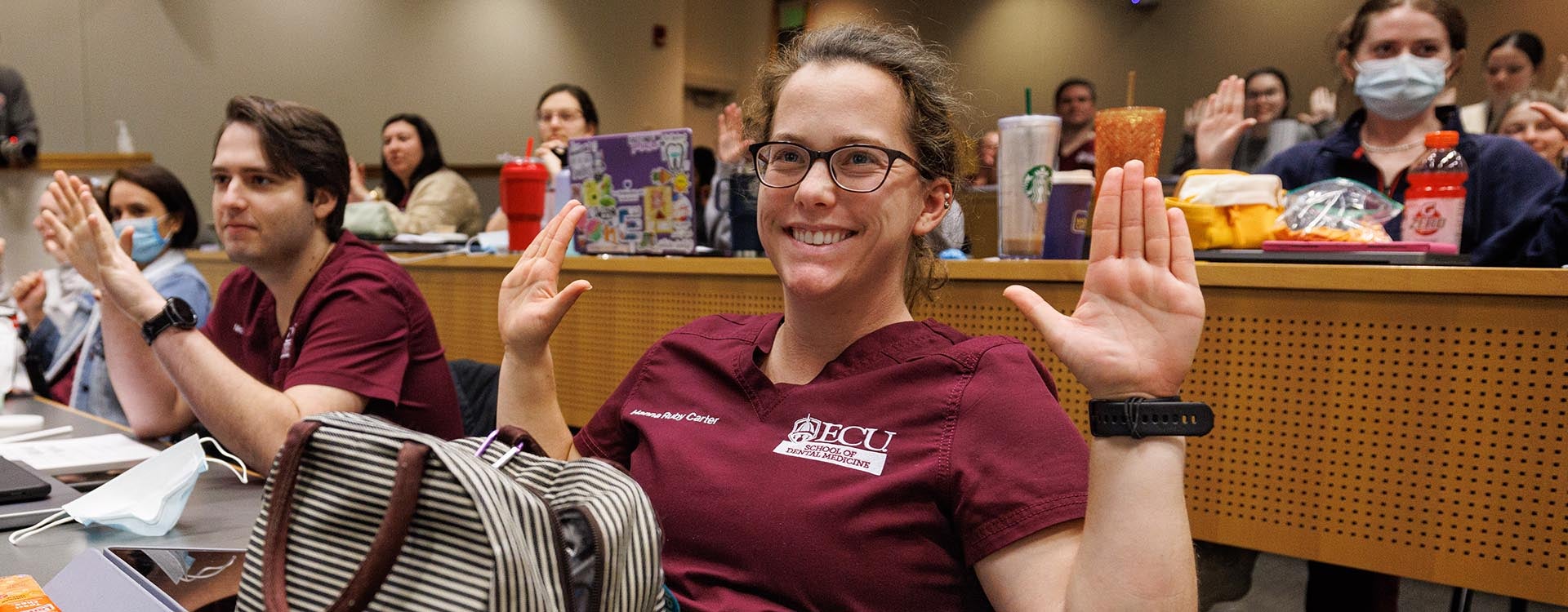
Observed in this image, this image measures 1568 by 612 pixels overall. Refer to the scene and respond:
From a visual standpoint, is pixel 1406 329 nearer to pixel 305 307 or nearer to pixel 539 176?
pixel 305 307

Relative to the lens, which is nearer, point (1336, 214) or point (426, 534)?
point (426, 534)

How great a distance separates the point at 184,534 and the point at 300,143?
91 centimetres

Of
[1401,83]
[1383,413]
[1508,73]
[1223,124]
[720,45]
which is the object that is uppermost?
[720,45]

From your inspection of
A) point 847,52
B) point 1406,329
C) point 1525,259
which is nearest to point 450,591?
point 847,52

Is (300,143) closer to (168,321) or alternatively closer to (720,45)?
(168,321)

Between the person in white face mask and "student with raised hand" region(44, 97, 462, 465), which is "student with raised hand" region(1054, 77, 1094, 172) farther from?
"student with raised hand" region(44, 97, 462, 465)

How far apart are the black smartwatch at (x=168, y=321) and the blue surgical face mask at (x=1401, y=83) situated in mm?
2633

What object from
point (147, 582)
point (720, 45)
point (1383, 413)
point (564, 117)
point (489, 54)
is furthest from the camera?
point (720, 45)

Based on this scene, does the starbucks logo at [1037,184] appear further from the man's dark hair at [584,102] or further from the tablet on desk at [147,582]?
the man's dark hair at [584,102]

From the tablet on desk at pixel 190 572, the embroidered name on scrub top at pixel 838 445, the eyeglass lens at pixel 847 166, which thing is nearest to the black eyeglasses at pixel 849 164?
the eyeglass lens at pixel 847 166

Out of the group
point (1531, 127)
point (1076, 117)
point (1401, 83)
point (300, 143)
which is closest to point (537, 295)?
point (300, 143)

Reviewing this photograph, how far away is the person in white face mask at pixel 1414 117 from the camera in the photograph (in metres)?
2.38

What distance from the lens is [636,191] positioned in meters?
2.62

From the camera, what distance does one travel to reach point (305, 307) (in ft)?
6.14
